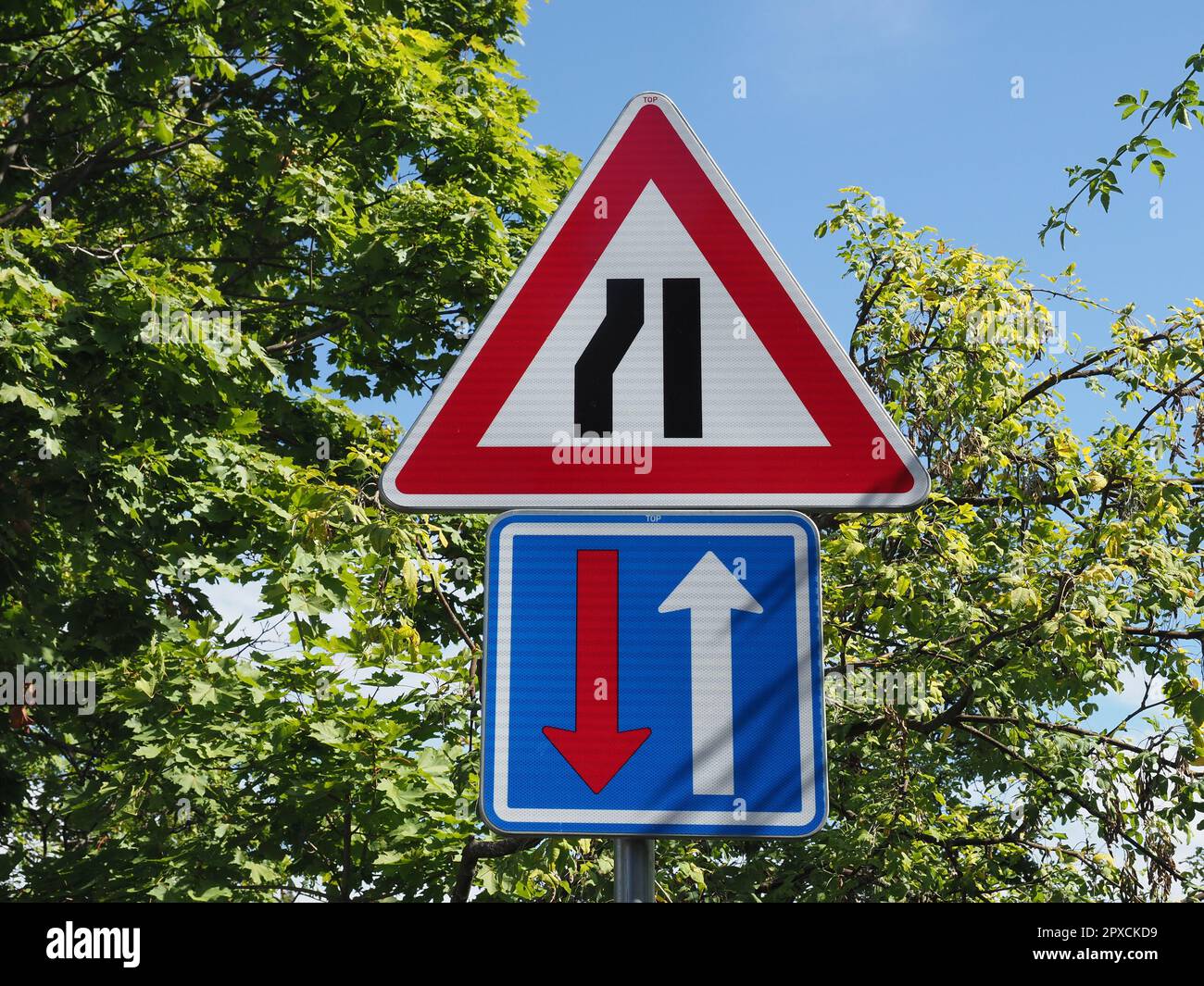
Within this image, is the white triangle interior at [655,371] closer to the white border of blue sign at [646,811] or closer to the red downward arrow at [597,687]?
the white border of blue sign at [646,811]

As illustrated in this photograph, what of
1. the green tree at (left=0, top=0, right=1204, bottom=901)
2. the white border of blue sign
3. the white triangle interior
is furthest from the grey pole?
the green tree at (left=0, top=0, right=1204, bottom=901)

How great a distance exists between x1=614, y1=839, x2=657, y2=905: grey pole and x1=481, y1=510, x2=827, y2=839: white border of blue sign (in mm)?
27

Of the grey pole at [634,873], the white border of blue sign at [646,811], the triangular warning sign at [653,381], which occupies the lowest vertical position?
the grey pole at [634,873]

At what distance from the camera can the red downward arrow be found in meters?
1.47

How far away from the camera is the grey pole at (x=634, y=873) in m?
1.41

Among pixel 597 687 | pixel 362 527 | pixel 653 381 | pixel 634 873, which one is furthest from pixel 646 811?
pixel 362 527

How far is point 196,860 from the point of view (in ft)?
18.3

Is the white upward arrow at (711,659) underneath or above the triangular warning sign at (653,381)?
underneath

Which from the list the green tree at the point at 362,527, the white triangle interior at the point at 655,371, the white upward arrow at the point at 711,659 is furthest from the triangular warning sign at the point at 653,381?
the green tree at the point at 362,527

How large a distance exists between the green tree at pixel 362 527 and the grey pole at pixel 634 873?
2.96m

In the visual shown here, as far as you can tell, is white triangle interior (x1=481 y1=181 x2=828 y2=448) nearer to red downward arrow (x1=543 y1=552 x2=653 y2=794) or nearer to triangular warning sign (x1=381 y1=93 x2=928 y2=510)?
triangular warning sign (x1=381 y1=93 x2=928 y2=510)

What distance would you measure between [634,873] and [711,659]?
32 cm

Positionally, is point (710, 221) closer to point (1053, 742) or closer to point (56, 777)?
point (1053, 742)
